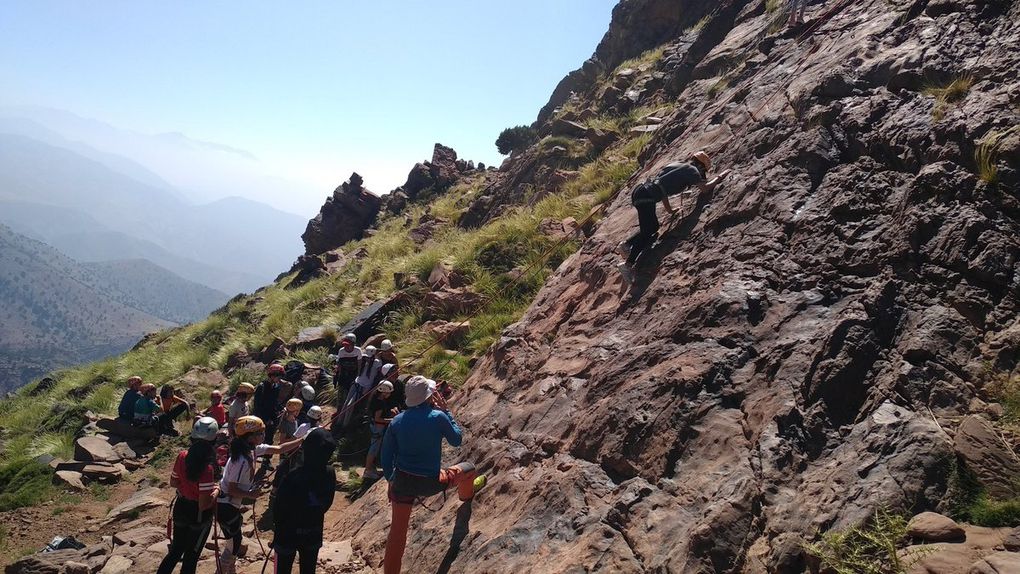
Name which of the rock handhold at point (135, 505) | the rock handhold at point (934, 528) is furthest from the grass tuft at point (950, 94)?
the rock handhold at point (135, 505)

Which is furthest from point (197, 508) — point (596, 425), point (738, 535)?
point (738, 535)

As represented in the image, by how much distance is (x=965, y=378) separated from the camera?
13.3ft

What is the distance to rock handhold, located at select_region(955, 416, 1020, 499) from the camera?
135 inches

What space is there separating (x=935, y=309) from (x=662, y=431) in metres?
2.35

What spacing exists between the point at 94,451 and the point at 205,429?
25.8 feet

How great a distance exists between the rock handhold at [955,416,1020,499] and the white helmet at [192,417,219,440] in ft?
20.1

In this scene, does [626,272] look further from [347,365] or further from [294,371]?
[294,371]

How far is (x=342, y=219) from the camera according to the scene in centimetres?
3144

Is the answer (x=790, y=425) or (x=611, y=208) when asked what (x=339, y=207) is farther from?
(x=790, y=425)

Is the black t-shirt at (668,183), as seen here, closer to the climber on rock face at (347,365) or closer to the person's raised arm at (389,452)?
the person's raised arm at (389,452)

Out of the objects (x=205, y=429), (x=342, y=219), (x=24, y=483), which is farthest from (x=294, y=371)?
(x=342, y=219)

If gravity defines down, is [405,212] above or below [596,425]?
above

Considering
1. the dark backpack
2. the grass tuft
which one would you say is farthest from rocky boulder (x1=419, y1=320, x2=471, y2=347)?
the grass tuft

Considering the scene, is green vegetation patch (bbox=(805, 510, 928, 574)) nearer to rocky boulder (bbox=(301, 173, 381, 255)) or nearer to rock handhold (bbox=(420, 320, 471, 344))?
rock handhold (bbox=(420, 320, 471, 344))
